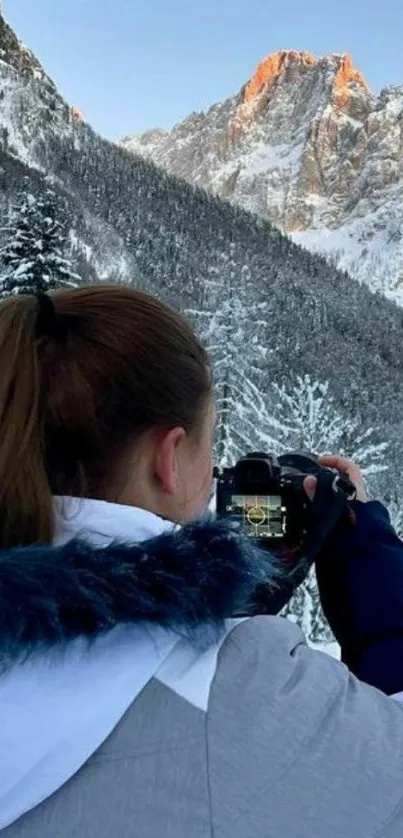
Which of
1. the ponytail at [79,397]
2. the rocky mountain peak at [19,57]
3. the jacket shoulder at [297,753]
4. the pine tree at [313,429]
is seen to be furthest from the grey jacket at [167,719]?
the rocky mountain peak at [19,57]

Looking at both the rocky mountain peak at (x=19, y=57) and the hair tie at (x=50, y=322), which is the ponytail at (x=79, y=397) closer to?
the hair tie at (x=50, y=322)

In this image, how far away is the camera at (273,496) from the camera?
1662 mm

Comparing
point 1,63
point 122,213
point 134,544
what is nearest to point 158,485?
point 134,544

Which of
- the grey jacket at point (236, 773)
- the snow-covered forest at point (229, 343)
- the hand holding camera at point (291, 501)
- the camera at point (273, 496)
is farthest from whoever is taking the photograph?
the snow-covered forest at point (229, 343)

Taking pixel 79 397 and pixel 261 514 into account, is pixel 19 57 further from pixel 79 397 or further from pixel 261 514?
pixel 79 397

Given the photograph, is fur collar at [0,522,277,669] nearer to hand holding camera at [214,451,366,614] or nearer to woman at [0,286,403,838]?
woman at [0,286,403,838]

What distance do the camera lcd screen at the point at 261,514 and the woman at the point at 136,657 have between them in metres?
0.58

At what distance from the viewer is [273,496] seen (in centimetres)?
171

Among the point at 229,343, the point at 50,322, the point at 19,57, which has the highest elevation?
the point at 19,57

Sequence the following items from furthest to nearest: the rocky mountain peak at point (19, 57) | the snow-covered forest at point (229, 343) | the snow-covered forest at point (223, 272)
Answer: the rocky mountain peak at point (19, 57)
the snow-covered forest at point (223, 272)
the snow-covered forest at point (229, 343)

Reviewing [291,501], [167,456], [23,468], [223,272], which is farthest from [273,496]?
[223,272]

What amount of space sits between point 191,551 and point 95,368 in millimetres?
252

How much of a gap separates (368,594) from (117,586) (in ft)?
1.71

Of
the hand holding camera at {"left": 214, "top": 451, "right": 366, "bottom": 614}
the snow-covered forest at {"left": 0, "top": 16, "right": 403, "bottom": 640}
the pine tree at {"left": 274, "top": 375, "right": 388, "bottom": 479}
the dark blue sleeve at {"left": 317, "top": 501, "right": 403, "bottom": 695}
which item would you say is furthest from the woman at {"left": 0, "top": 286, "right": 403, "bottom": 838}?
the pine tree at {"left": 274, "top": 375, "right": 388, "bottom": 479}
